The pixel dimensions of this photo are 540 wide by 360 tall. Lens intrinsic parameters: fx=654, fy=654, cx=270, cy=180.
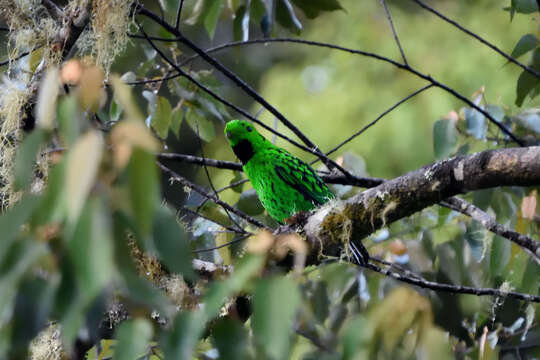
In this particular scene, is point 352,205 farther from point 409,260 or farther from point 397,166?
point 397,166

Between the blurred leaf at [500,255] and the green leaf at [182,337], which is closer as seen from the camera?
the green leaf at [182,337]

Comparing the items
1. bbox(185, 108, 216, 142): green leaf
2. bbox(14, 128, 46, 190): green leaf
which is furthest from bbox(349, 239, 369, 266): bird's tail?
bbox(14, 128, 46, 190): green leaf

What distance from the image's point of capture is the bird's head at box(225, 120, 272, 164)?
450 centimetres

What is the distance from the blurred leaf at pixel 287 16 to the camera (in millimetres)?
3574

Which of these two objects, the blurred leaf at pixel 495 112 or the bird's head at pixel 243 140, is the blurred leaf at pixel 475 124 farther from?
the bird's head at pixel 243 140

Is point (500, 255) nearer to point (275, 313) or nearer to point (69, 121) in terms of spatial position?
point (275, 313)

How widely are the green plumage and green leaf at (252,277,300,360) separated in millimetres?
2911

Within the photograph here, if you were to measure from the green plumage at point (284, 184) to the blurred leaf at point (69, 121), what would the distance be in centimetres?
291

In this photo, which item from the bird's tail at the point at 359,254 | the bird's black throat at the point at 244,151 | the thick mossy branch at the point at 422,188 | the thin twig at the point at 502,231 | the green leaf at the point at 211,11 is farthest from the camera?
the bird's black throat at the point at 244,151

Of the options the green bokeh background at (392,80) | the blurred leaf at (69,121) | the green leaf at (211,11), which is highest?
the blurred leaf at (69,121)

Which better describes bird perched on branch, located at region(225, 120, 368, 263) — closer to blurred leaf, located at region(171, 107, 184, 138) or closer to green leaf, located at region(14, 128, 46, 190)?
blurred leaf, located at region(171, 107, 184, 138)

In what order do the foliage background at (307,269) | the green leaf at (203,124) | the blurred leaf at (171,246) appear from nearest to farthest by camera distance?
the foliage background at (307,269) < the blurred leaf at (171,246) < the green leaf at (203,124)

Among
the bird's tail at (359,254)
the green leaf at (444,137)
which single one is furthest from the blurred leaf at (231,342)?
the green leaf at (444,137)

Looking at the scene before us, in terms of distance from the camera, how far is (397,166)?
7.59 meters
